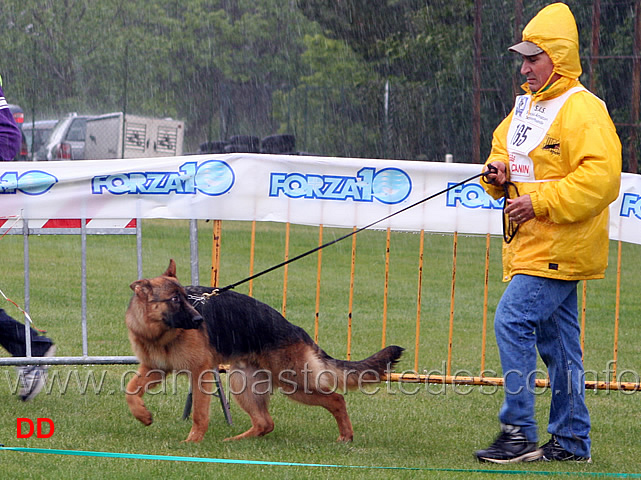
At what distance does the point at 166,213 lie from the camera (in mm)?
5359

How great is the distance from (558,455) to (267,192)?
91.2 inches

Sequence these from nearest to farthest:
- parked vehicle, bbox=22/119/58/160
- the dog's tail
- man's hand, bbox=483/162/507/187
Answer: man's hand, bbox=483/162/507/187 < the dog's tail < parked vehicle, bbox=22/119/58/160

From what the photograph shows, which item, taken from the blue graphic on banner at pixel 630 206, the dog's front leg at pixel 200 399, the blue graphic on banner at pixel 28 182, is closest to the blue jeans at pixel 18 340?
the blue graphic on banner at pixel 28 182

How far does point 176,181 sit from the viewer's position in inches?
210

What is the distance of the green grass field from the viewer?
427 centimetres

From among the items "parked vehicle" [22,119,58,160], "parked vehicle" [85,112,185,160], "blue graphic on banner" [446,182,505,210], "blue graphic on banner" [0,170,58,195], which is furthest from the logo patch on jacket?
"parked vehicle" [22,119,58,160]

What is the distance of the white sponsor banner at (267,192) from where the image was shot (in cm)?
529

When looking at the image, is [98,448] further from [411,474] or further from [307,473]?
[411,474]

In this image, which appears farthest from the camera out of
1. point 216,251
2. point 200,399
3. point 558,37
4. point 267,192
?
point 216,251

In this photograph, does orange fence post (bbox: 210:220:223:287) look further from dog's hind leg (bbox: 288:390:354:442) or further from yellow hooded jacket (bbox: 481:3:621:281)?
yellow hooded jacket (bbox: 481:3:621:281)

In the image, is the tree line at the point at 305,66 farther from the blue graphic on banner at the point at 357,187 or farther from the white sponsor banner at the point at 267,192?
the blue graphic on banner at the point at 357,187

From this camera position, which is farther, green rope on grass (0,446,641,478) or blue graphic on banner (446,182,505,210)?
blue graphic on banner (446,182,505,210)

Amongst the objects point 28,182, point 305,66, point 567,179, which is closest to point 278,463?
point 567,179

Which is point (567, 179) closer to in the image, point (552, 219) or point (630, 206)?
point (552, 219)
